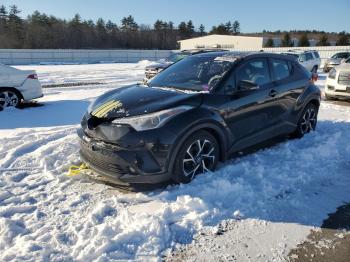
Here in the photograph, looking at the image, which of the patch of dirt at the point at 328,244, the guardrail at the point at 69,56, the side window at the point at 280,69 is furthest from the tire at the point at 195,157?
the guardrail at the point at 69,56

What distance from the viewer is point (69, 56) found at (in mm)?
37938

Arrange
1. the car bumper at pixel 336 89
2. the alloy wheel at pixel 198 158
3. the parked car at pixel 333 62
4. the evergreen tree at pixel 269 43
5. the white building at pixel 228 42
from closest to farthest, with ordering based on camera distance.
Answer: the alloy wheel at pixel 198 158
the car bumper at pixel 336 89
the parked car at pixel 333 62
the white building at pixel 228 42
the evergreen tree at pixel 269 43

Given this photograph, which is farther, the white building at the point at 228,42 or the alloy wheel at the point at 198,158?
the white building at the point at 228,42

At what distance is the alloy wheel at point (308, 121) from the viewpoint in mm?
6562

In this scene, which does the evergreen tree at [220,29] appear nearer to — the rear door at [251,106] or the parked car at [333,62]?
the parked car at [333,62]

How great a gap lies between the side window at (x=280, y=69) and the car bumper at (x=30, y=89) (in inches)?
276

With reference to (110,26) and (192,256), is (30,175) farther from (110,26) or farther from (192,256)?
(110,26)

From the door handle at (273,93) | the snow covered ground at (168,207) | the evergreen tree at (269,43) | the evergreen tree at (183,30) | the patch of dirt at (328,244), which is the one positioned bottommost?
the patch of dirt at (328,244)

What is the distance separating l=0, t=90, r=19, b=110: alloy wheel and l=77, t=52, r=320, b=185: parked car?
5.77 metres

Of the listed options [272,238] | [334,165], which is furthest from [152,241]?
[334,165]

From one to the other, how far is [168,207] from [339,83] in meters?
9.12

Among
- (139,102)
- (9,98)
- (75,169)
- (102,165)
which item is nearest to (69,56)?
(9,98)

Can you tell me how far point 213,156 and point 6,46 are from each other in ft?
235

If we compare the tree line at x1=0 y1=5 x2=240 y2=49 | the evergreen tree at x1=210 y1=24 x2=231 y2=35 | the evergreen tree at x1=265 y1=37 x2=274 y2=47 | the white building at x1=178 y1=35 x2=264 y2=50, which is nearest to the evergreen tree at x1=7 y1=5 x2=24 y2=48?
the tree line at x1=0 y1=5 x2=240 y2=49
